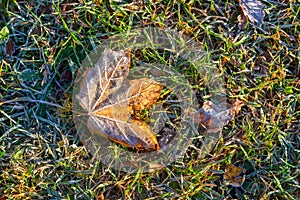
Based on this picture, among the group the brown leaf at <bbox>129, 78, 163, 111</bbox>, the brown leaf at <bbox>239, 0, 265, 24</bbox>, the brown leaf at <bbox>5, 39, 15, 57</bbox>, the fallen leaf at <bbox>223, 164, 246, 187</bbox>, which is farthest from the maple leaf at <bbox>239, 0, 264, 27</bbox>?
the brown leaf at <bbox>5, 39, 15, 57</bbox>

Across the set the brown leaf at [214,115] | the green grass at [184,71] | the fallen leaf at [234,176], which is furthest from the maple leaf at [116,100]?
the fallen leaf at [234,176]

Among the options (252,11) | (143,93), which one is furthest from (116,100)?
(252,11)

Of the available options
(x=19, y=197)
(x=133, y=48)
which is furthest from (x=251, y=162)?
(x=19, y=197)

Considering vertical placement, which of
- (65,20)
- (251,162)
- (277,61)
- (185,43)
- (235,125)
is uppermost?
(65,20)

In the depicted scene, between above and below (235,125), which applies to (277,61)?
above

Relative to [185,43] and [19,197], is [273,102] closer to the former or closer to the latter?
[185,43]

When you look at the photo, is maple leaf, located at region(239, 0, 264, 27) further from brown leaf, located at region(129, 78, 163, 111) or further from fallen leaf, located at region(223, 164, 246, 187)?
fallen leaf, located at region(223, 164, 246, 187)
